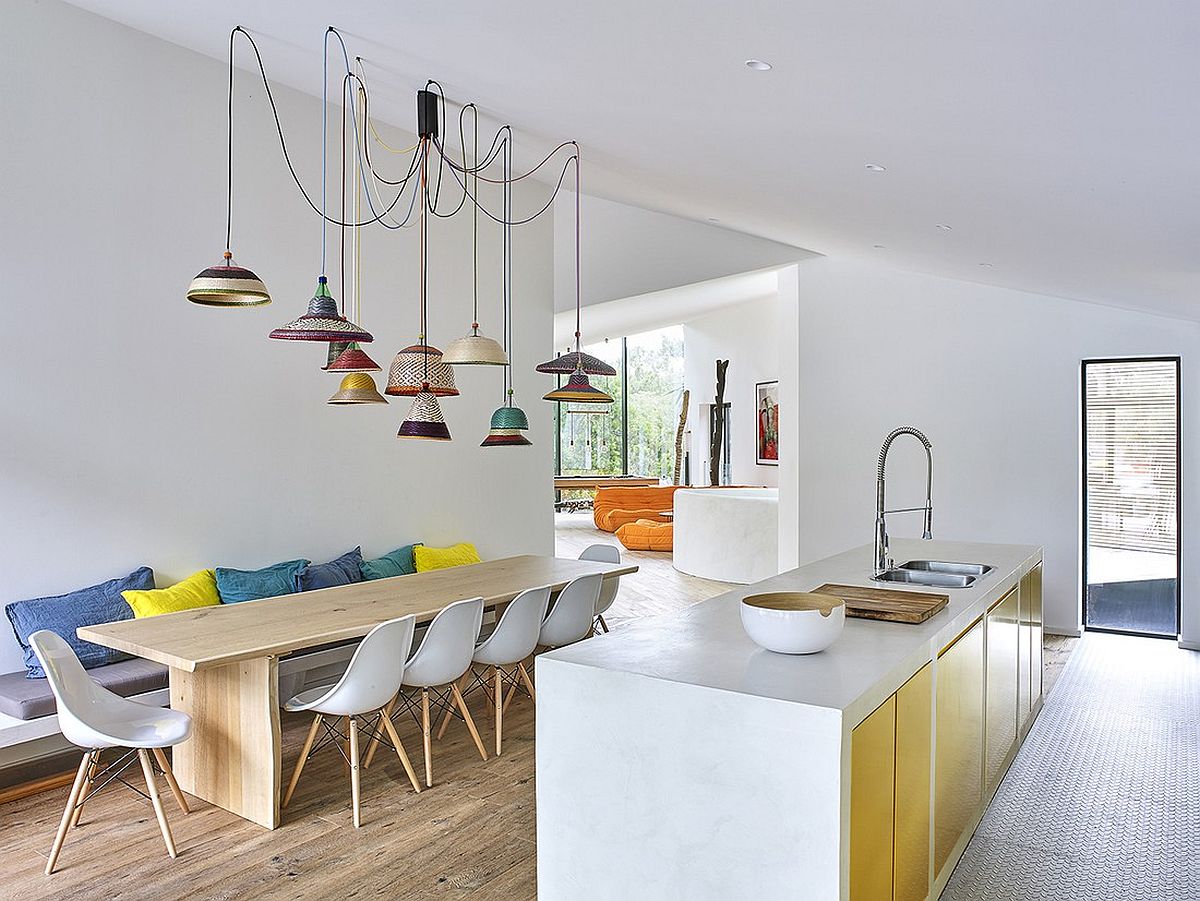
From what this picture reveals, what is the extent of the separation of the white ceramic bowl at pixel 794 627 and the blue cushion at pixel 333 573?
3255mm

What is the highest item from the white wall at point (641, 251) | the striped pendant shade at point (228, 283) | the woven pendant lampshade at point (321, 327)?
the white wall at point (641, 251)

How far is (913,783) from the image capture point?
8.11ft

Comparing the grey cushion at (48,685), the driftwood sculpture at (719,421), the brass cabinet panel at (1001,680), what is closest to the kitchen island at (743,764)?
the brass cabinet panel at (1001,680)

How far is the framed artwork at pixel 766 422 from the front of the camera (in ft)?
41.1

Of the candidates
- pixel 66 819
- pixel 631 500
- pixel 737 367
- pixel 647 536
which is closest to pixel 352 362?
pixel 66 819

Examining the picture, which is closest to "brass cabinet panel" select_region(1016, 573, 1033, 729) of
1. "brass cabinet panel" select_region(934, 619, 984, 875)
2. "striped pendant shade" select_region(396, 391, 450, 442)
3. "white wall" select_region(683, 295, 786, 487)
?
"brass cabinet panel" select_region(934, 619, 984, 875)

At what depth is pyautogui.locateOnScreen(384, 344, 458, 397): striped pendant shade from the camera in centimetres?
393

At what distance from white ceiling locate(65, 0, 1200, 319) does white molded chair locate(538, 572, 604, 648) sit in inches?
85.1

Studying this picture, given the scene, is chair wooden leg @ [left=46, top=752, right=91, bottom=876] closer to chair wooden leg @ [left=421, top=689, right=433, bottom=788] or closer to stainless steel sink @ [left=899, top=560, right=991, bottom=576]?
chair wooden leg @ [left=421, top=689, right=433, bottom=788]

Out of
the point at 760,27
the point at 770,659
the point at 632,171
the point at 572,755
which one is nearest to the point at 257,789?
the point at 572,755

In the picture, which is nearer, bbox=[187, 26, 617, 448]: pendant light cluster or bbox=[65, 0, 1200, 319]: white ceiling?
bbox=[65, 0, 1200, 319]: white ceiling

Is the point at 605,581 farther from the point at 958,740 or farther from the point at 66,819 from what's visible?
the point at 66,819

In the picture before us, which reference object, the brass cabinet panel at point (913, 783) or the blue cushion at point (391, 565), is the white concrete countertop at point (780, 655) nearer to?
the brass cabinet panel at point (913, 783)

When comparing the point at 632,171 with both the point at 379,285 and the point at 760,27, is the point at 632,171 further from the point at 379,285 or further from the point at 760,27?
the point at 760,27
